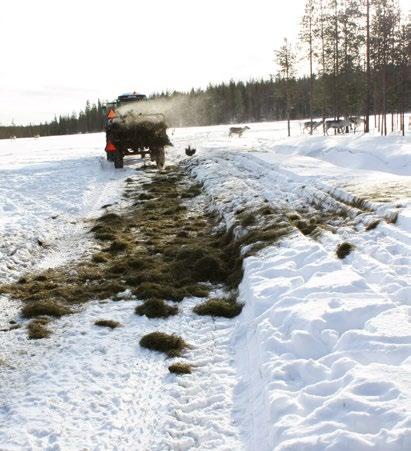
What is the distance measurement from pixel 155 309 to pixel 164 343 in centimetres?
94

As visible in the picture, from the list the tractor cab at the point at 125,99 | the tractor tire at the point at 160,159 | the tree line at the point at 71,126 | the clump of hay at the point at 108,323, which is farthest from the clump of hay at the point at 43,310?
the tree line at the point at 71,126

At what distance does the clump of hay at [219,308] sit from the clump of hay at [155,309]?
1.10ft

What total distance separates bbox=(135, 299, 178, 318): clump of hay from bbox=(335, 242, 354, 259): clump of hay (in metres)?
2.50

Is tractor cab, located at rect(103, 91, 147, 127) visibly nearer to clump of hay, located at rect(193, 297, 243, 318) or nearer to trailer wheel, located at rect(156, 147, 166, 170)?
trailer wheel, located at rect(156, 147, 166, 170)

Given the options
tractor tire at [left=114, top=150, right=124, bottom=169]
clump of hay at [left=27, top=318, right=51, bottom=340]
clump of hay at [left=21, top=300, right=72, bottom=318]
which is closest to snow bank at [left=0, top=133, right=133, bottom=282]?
tractor tire at [left=114, top=150, right=124, bottom=169]

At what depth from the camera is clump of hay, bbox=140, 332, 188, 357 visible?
543 cm

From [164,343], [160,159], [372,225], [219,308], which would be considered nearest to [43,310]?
[164,343]

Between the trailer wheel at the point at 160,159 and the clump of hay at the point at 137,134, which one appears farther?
the trailer wheel at the point at 160,159

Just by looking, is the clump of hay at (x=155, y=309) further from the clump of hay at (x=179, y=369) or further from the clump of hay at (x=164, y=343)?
the clump of hay at (x=179, y=369)

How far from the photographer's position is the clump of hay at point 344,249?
6942mm

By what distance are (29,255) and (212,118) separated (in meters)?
96.1

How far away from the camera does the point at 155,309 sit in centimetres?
639

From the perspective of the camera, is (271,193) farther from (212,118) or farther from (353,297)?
(212,118)

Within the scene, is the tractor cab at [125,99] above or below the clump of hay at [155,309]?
above
